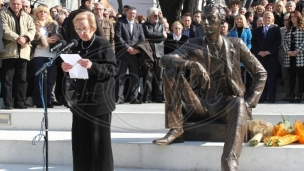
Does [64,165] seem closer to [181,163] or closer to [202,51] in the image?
[181,163]

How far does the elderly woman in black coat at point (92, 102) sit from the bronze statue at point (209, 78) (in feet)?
2.79

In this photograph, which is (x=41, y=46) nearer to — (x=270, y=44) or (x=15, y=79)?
(x=15, y=79)

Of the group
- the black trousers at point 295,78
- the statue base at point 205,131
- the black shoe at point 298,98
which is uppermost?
the black trousers at point 295,78

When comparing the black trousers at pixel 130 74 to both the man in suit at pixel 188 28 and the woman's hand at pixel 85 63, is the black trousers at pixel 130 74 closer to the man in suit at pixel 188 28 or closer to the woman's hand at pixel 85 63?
the man in suit at pixel 188 28

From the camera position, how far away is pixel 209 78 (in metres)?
5.91

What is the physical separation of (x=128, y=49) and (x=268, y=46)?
2.61 m

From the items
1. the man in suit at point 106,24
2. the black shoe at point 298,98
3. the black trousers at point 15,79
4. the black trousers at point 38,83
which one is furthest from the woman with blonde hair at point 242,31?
the black trousers at point 15,79

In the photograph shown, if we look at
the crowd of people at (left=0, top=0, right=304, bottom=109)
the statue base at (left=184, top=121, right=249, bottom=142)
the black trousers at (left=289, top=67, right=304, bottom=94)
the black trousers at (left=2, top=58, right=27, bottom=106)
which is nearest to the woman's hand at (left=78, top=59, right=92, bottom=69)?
the statue base at (left=184, top=121, right=249, bottom=142)

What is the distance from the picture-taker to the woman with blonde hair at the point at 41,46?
9133 mm

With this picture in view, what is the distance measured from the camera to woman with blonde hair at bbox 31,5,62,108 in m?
9.13

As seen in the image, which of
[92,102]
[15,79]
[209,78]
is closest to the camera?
[92,102]

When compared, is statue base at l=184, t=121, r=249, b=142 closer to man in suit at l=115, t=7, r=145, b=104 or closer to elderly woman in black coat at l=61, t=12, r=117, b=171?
elderly woman in black coat at l=61, t=12, r=117, b=171

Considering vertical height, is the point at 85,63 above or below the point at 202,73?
above

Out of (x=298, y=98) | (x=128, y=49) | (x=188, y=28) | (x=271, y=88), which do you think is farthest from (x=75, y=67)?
(x=188, y=28)
